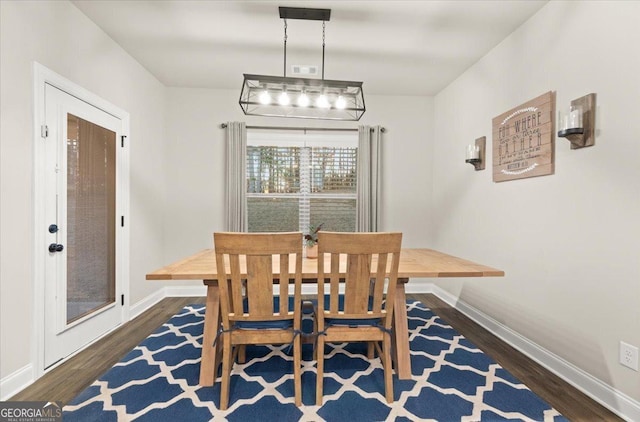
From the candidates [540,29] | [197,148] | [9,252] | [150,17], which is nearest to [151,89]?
[197,148]

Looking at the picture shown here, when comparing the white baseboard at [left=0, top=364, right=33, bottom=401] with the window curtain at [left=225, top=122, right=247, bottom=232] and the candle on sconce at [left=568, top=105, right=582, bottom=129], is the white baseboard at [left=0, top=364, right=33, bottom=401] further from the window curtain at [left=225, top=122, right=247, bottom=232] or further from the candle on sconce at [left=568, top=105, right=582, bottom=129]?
the candle on sconce at [left=568, top=105, right=582, bottom=129]

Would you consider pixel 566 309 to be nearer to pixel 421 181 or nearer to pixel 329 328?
pixel 329 328

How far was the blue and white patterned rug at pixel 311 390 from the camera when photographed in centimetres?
171

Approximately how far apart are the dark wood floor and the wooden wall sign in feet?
4.83

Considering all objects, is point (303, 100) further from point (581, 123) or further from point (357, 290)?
point (581, 123)

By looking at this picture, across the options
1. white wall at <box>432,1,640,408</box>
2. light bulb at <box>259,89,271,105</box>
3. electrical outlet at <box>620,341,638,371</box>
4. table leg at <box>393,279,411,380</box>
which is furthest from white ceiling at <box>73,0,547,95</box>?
electrical outlet at <box>620,341,638,371</box>

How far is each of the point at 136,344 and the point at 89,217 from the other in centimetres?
118

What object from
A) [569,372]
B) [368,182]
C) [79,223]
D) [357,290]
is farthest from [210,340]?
[368,182]

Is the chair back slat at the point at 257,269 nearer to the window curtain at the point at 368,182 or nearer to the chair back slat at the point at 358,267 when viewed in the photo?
the chair back slat at the point at 358,267

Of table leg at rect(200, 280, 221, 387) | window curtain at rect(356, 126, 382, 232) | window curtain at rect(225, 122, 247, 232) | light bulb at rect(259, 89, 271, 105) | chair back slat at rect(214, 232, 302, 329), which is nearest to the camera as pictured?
chair back slat at rect(214, 232, 302, 329)

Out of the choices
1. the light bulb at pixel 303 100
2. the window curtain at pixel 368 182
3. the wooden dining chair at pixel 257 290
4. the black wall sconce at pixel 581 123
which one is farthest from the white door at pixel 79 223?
the black wall sconce at pixel 581 123

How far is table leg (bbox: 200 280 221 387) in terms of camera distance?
2.00 m

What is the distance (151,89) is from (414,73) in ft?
10.4

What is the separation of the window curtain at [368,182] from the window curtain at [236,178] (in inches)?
61.0
